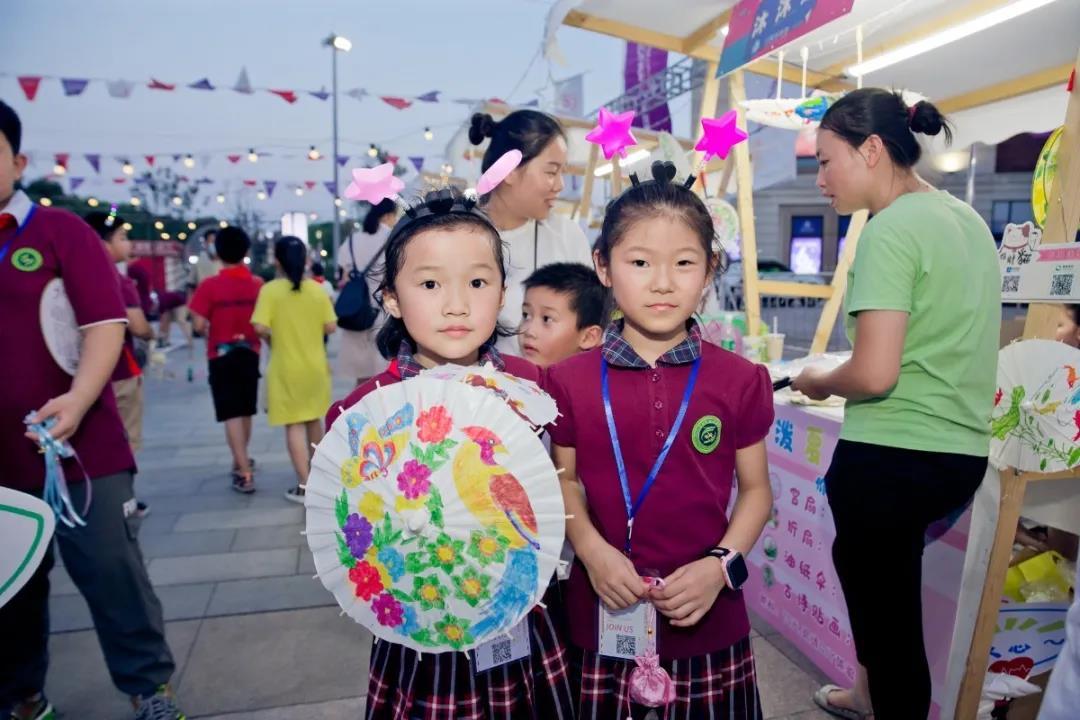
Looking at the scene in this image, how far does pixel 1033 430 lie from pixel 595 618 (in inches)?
47.2

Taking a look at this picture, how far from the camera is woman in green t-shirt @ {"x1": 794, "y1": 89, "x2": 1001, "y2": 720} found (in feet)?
5.51

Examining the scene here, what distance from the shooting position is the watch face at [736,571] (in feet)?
4.32

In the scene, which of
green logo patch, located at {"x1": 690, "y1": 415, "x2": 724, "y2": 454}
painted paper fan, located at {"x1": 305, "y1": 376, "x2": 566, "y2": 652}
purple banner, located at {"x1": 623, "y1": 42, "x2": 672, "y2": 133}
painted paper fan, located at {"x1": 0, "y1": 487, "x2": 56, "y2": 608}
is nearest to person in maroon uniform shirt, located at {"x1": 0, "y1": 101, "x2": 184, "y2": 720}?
painted paper fan, located at {"x1": 0, "y1": 487, "x2": 56, "y2": 608}

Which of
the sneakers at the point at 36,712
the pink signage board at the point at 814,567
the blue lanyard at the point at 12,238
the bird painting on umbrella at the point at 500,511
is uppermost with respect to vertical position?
the blue lanyard at the point at 12,238

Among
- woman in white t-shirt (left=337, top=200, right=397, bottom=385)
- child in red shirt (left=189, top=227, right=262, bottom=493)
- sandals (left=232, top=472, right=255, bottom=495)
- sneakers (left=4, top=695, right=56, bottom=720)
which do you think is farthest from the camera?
sandals (left=232, top=472, right=255, bottom=495)

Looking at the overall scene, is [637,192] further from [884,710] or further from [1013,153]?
[1013,153]

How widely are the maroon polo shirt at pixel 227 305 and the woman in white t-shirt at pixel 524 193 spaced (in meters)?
2.85

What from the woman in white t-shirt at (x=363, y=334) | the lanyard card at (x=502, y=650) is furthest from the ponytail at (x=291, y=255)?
the lanyard card at (x=502, y=650)

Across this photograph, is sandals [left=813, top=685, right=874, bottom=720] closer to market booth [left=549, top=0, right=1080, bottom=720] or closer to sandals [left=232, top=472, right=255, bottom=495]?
market booth [left=549, top=0, right=1080, bottom=720]

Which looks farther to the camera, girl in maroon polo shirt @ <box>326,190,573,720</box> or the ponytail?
the ponytail

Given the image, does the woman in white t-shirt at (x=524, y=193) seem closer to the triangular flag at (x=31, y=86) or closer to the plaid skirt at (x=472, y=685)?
the plaid skirt at (x=472, y=685)

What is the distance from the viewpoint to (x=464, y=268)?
1.34 meters

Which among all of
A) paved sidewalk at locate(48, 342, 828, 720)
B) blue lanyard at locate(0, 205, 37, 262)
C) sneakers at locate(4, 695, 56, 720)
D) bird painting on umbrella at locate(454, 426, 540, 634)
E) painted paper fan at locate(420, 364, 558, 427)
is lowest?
paved sidewalk at locate(48, 342, 828, 720)

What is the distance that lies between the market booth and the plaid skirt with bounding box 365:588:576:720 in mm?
1176
